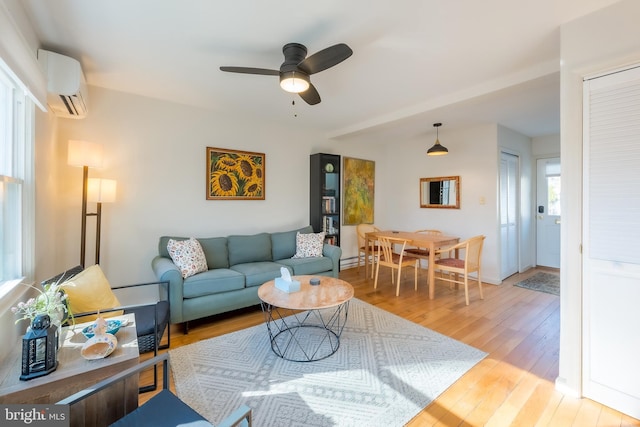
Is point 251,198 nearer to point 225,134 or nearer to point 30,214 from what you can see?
point 225,134

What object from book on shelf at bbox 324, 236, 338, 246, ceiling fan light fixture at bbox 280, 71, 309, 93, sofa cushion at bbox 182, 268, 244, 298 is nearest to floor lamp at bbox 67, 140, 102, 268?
sofa cushion at bbox 182, 268, 244, 298

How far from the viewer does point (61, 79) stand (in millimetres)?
2250

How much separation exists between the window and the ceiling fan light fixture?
1708mm

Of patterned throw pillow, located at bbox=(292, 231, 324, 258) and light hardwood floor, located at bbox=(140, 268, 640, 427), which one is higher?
patterned throw pillow, located at bbox=(292, 231, 324, 258)

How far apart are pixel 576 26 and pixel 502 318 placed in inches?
106

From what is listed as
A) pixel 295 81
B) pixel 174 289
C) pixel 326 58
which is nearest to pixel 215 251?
pixel 174 289

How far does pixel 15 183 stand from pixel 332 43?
95.2 inches

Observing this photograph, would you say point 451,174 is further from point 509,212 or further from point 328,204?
point 328,204

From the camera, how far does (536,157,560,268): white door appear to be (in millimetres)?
5195

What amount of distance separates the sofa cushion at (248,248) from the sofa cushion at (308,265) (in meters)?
0.26

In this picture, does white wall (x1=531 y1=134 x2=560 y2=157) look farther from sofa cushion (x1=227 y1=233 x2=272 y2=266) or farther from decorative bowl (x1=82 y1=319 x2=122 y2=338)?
decorative bowl (x1=82 y1=319 x2=122 y2=338)

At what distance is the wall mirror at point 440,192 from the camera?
4834 mm

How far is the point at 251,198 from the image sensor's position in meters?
4.14

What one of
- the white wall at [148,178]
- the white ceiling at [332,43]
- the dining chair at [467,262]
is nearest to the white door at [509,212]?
the dining chair at [467,262]
